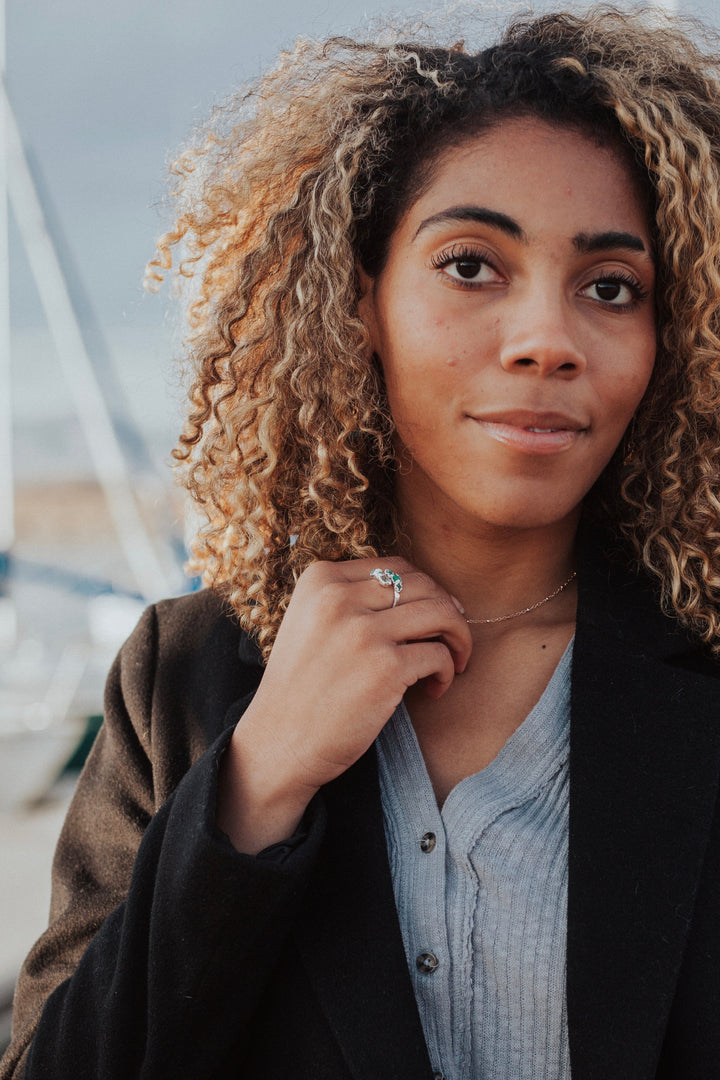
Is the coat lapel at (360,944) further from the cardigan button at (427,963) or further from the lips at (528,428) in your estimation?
the lips at (528,428)

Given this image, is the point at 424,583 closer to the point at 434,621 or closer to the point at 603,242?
the point at 434,621

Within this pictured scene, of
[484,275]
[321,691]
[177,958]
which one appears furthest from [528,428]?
[177,958]

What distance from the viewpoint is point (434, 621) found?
168 centimetres

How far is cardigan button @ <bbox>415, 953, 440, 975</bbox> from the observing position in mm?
1530

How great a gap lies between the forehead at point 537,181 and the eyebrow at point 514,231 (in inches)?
0.4

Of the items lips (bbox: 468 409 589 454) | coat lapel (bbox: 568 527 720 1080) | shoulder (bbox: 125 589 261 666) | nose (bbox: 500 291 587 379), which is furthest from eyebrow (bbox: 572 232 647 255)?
shoulder (bbox: 125 589 261 666)

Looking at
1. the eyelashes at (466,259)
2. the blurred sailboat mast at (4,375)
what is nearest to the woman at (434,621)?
the eyelashes at (466,259)

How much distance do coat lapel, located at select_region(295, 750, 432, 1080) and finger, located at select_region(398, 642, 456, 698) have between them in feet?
0.60

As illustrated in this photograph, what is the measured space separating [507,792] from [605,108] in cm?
119

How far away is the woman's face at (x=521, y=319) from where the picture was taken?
1623mm

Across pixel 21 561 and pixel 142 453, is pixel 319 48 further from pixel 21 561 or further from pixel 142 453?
pixel 142 453

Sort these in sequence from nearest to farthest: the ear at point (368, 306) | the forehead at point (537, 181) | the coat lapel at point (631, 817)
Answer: the coat lapel at point (631, 817) < the forehead at point (537, 181) < the ear at point (368, 306)

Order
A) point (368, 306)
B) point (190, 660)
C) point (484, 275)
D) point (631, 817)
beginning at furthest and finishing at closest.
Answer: point (190, 660) → point (368, 306) → point (484, 275) → point (631, 817)

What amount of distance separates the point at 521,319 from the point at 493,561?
0.49 m
